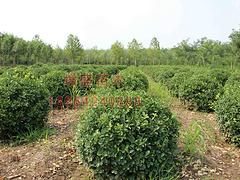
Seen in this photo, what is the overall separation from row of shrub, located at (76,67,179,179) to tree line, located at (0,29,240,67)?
2806 cm

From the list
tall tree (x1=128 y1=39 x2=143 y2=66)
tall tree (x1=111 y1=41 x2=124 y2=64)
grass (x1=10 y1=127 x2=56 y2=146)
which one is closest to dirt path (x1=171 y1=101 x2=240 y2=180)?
grass (x1=10 y1=127 x2=56 y2=146)

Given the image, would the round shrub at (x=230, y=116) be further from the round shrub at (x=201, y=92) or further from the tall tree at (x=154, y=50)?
the tall tree at (x=154, y=50)

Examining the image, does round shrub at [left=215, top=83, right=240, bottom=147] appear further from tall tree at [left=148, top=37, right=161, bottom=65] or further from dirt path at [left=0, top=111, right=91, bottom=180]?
tall tree at [left=148, top=37, right=161, bottom=65]

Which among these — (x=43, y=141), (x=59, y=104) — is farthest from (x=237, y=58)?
(x=43, y=141)

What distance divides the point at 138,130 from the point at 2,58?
35.7m

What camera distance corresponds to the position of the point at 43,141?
5.66 meters

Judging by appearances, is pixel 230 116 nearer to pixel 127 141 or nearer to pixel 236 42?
pixel 127 141

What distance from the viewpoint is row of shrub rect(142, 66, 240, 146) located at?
570 cm

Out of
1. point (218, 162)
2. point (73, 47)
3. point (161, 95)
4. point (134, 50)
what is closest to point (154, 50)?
point (134, 50)

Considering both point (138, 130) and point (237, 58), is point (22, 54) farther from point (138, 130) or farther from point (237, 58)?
point (138, 130)

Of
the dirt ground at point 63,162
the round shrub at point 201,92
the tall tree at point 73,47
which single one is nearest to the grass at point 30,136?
the dirt ground at point 63,162

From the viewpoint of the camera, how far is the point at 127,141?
3.71 m

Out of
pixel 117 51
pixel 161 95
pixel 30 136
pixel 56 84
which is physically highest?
pixel 117 51

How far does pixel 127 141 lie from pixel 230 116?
107 inches
